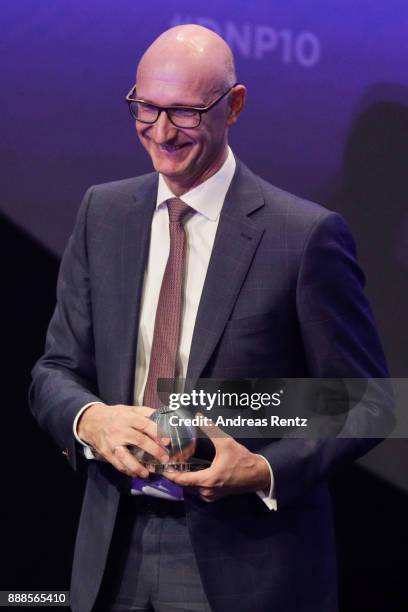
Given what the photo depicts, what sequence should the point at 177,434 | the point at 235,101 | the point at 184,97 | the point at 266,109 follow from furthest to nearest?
the point at 266,109
the point at 235,101
the point at 184,97
the point at 177,434

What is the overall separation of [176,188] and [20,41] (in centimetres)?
96

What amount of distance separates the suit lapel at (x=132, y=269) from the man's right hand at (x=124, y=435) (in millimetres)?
96

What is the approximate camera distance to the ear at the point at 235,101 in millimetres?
2090

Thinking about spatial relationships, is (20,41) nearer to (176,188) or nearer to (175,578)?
(176,188)

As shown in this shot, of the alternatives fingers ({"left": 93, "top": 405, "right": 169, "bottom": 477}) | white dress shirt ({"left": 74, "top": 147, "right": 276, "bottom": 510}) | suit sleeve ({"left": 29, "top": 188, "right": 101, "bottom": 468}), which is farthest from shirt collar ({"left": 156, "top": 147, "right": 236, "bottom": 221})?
fingers ({"left": 93, "top": 405, "right": 169, "bottom": 477})

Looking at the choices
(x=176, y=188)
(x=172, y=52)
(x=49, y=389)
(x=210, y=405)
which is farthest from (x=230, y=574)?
(x=172, y=52)

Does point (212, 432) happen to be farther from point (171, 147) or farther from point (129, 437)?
point (171, 147)

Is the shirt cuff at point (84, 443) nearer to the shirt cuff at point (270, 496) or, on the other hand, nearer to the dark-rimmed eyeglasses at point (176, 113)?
the shirt cuff at point (270, 496)

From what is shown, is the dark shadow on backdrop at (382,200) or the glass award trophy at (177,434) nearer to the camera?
the glass award trophy at (177,434)

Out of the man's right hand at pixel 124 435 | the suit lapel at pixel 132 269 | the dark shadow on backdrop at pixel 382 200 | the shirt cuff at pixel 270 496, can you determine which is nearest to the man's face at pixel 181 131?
the suit lapel at pixel 132 269

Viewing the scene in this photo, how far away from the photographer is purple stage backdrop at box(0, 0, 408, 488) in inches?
109

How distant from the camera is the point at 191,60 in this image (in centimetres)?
200

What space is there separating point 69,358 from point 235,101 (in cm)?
62

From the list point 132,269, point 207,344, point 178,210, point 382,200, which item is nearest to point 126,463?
point 207,344
